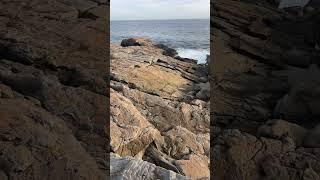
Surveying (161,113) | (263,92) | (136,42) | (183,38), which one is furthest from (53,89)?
(183,38)

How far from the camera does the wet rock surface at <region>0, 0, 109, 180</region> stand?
8.09ft

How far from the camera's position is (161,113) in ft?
28.0

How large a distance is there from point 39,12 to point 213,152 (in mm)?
1326

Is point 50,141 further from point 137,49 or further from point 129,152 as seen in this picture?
point 137,49

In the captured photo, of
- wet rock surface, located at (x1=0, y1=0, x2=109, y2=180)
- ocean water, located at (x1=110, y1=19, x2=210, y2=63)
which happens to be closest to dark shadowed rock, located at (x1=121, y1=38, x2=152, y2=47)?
ocean water, located at (x1=110, y1=19, x2=210, y2=63)

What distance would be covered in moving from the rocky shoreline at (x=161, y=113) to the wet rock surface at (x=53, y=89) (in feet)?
5.59

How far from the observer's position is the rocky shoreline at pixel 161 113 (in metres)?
6.24

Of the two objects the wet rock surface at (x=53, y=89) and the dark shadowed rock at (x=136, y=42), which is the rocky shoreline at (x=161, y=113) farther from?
the dark shadowed rock at (x=136, y=42)

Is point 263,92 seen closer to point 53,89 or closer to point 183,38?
point 53,89

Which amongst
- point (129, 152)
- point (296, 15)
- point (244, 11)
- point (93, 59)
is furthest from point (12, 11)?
point (129, 152)

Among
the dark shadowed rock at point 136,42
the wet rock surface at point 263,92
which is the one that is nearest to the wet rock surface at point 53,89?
the wet rock surface at point 263,92

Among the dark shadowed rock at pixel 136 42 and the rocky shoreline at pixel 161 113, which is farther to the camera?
the dark shadowed rock at pixel 136 42

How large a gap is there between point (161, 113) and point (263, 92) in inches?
237

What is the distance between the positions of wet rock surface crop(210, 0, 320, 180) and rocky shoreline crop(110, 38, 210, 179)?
1.96 metres
